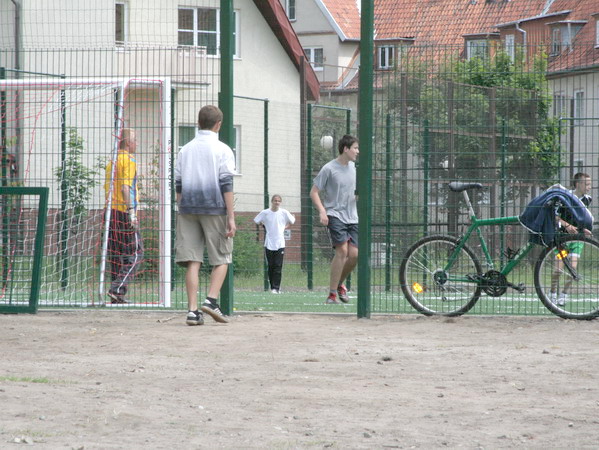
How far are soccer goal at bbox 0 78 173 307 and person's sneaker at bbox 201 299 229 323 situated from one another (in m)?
1.51

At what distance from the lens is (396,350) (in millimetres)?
8367

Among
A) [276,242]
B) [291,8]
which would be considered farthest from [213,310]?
[291,8]

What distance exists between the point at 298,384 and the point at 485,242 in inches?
181

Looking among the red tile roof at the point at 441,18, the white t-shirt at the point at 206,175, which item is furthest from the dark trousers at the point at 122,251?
the red tile roof at the point at 441,18

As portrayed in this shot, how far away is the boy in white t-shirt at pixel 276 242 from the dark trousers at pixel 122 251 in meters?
5.61


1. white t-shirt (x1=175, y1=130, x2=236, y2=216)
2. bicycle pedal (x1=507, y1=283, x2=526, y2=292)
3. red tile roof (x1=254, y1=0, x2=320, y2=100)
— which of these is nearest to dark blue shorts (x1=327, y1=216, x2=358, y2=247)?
bicycle pedal (x1=507, y1=283, x2=526, y2=292)

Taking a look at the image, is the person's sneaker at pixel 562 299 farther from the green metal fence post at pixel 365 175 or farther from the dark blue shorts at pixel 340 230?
the dark blue shorts at pixel 340 230

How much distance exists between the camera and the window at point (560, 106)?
11531 millimetres

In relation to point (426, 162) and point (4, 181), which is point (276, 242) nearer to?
point (426, 162)

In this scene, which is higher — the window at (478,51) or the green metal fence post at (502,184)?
the window at (478,51)

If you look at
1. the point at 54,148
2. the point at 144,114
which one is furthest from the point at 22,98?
the point at 144,114

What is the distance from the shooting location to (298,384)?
267 inches

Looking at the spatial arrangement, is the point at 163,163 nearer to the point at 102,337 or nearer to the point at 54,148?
the point at 54,148

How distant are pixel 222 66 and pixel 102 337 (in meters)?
2.92
